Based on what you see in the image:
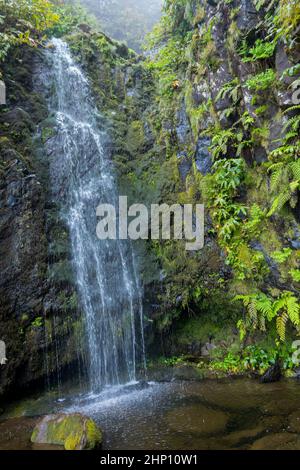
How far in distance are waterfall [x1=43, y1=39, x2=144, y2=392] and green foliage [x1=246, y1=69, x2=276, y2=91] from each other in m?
4.53

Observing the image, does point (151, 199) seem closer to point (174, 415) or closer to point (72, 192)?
point (72, 192)

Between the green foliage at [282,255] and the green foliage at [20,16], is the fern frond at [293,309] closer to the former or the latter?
the green foliage at [282,255]

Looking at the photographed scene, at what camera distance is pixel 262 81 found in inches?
281

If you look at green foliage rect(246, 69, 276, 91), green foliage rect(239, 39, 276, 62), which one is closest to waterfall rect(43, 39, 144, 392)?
green foliage rect(246, 69, 276, 91)

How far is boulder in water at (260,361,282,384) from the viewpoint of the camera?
21.9ft

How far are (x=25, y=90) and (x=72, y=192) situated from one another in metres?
3.76

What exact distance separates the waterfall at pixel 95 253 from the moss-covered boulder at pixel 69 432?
2.31 metres

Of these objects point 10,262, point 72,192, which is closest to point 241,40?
point 72,192

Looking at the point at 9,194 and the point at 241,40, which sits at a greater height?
the point at 241,40

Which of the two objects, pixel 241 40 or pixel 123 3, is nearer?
pixel 241 40

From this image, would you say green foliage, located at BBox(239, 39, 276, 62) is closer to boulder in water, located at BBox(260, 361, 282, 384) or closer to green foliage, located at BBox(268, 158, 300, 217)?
green foliage, located at BBox(268, 158, 300, 217)

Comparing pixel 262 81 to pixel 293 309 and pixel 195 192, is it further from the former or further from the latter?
pixel 293 309

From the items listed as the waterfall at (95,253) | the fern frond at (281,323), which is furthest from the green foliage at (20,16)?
the fern frond at (281,323)

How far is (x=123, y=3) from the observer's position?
2308 centimetres
